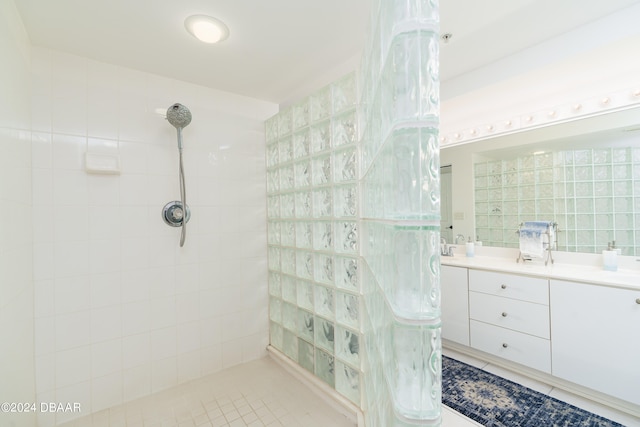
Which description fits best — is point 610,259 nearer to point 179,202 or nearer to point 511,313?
point 511,313

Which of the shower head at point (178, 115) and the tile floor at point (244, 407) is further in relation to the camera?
the shower head at point (178, 115)

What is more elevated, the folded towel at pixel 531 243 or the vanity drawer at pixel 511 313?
the folded towel at pixel 531 243

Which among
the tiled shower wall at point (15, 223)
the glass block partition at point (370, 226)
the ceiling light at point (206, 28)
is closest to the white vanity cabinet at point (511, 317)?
the glass block partition at point (370, 226)

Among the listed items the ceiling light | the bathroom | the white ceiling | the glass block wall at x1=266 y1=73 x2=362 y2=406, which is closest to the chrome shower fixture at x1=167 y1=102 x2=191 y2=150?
the bathroom

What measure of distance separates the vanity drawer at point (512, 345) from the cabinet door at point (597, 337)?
0.17 ft

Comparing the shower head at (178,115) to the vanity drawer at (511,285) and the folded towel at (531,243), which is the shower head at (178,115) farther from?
the folded towel at (531,243)

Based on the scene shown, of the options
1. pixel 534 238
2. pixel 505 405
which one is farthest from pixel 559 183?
pixel 505 405

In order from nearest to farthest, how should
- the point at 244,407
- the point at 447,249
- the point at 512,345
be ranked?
the point at 244,407
the point at 512,345
the point at 447,249

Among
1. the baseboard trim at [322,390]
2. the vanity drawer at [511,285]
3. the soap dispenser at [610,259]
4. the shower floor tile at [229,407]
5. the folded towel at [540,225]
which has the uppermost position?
the folded towel at [540,225]

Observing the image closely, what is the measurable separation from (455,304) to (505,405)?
0.71m

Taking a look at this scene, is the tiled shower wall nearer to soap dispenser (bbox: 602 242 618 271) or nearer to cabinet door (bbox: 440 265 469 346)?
cabinet door (bbox: 440 265 469 346)

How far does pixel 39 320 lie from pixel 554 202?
3448 millimetres

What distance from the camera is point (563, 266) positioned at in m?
1.98

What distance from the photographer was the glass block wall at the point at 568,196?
177 centimetres
